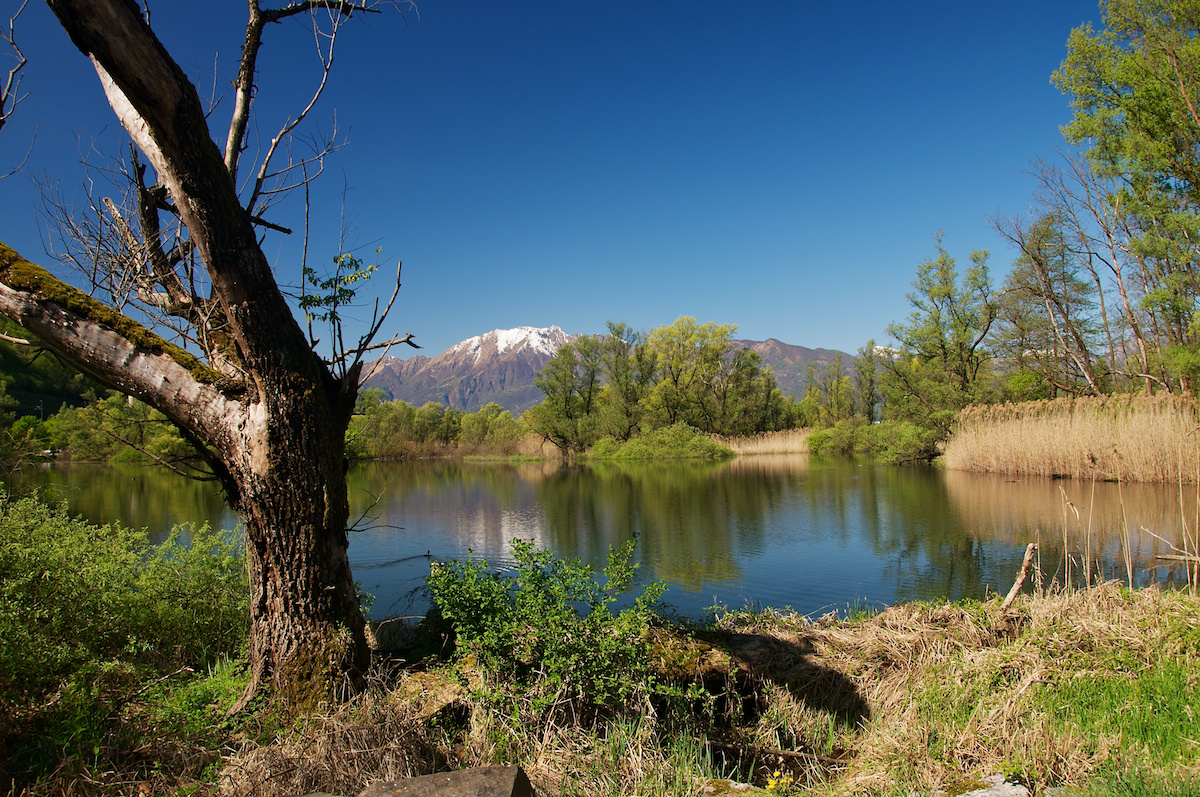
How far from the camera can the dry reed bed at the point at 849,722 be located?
123 inches

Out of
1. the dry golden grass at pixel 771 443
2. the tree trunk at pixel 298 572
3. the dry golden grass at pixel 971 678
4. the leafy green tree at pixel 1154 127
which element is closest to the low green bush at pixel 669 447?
the dry golden grass at pixel 771 443

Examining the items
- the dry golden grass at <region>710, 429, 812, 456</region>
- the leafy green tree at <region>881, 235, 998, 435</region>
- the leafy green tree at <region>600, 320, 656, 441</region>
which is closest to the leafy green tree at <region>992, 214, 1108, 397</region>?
the leafy green tree at <region>881, 235, 998, 435</region>

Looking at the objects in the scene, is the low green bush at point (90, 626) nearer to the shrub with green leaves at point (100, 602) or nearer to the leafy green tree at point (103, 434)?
the shrub with green leaves at point (100, 602)

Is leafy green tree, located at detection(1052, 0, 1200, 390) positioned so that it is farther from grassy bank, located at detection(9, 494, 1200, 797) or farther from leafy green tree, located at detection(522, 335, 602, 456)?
leafy green tree, located at detection(522, 335, 602, 456)

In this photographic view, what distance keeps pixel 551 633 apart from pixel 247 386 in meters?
2.35

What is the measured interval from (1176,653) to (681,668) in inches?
133

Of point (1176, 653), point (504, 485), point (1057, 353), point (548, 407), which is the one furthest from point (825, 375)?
point (1176, 653)

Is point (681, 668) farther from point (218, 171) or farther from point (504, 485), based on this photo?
point (504, 485)

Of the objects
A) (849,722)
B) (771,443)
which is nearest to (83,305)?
(849,722)

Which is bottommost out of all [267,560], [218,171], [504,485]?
[504,485]

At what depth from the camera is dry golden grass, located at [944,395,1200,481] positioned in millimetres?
13469

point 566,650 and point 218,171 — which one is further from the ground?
point 218,171

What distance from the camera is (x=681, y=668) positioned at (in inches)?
175

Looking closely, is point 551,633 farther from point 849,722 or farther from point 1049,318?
point 1049,318
